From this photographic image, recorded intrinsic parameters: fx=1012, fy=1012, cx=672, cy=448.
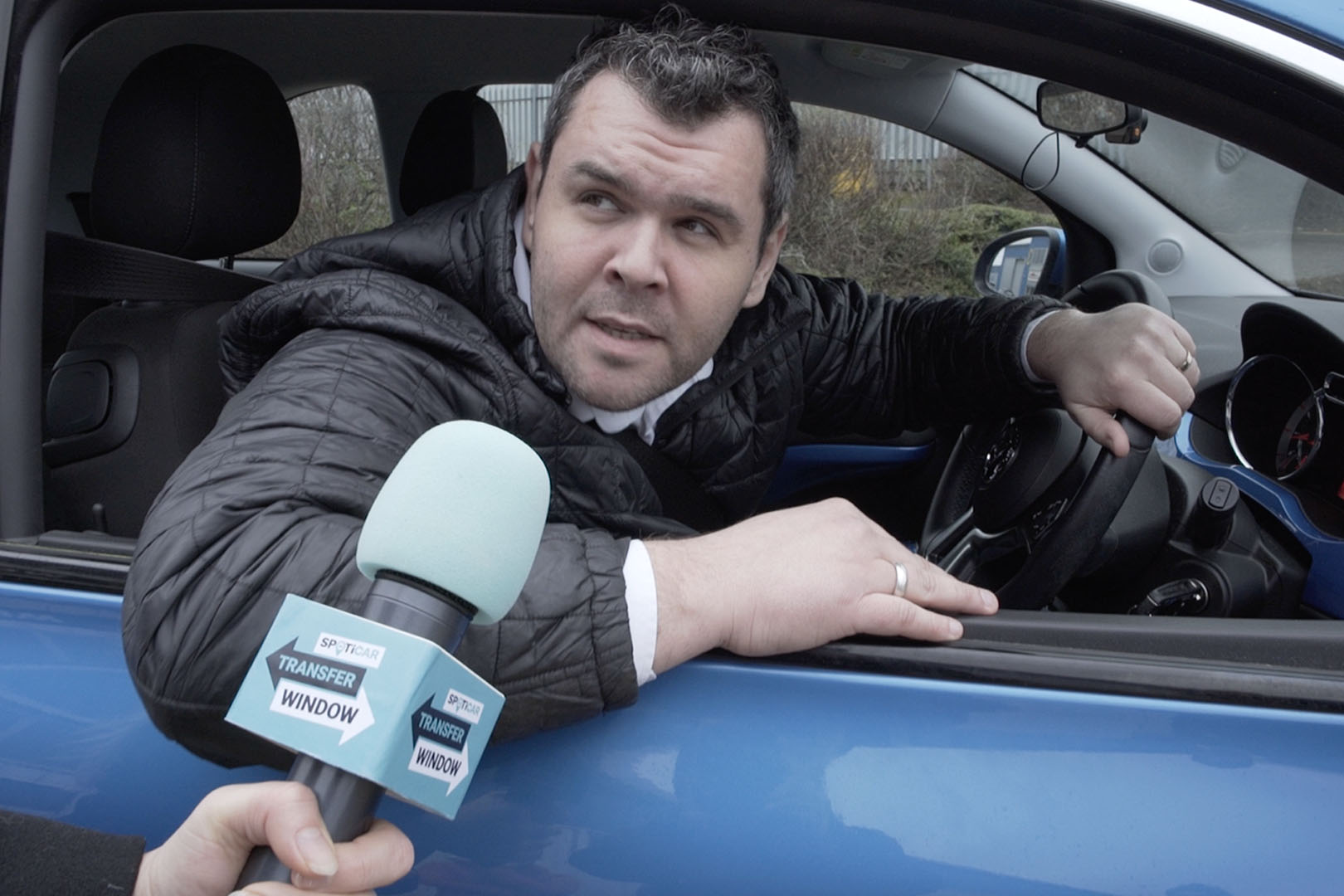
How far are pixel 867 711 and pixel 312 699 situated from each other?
55cm

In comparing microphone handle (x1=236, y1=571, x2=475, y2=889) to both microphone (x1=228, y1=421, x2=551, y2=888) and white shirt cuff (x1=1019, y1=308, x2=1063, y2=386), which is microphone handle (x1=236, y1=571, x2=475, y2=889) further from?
white shirt cuff (x1=1019, y1=308, x2=1063, y2=386)

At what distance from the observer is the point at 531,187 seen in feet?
5.41

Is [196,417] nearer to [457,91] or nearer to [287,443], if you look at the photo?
[287,443]

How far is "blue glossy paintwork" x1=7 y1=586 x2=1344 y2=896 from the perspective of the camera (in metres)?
0.90

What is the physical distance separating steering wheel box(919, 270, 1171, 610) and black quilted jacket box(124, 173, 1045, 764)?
0.17 m

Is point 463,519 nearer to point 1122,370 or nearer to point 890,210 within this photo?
point 1122,370

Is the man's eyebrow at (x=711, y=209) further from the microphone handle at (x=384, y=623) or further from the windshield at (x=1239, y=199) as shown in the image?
the microphone handle at (x=384, y=623)

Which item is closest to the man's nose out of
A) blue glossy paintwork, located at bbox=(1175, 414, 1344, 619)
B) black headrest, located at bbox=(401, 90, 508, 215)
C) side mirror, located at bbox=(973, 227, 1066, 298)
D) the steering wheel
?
the steering wheel

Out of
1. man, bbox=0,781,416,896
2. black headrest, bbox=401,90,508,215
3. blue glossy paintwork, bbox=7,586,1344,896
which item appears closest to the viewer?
man, bbox=0,781,416,896

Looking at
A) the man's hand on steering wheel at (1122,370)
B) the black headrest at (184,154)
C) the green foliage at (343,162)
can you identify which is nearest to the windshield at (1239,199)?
the man's hand on steering wheel at (1122,370)

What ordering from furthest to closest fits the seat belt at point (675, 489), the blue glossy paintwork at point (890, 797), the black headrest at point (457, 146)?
Answer: the black headrest at point (457, 146) < the seat belt at point (675, 489) < the blue glossy paintwork at point (890, 797)

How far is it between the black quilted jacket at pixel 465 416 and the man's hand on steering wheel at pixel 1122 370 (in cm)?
18

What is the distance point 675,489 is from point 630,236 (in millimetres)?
491

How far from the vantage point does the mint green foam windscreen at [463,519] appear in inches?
23.8
